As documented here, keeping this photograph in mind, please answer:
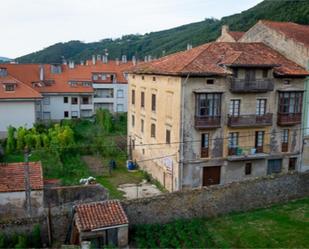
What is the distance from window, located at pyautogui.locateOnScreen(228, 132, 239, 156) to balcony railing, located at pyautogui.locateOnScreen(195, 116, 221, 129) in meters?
1.61

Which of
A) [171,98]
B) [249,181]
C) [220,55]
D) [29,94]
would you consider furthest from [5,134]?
[249,181]

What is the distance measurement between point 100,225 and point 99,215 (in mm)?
794

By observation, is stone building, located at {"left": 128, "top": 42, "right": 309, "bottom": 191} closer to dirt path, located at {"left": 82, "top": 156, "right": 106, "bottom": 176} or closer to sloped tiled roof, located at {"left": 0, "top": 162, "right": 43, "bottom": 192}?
dirt path, located at {"left": 82, "top": 156, "right": 106, "bottom": 176}

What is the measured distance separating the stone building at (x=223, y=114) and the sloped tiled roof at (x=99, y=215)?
8426mm


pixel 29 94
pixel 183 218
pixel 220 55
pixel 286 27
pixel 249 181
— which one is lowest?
pixel 183 218

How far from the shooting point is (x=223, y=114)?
2816cm

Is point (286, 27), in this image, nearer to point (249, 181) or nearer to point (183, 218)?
point (249, 181)

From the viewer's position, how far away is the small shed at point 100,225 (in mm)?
18641

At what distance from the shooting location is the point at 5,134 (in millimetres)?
44250

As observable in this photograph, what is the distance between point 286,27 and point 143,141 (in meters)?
15.6

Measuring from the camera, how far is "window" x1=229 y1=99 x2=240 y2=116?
93.3 feet

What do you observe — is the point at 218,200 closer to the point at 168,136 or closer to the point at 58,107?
the point at 168,136

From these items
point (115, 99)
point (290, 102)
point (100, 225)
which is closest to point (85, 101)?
point (115, 99)

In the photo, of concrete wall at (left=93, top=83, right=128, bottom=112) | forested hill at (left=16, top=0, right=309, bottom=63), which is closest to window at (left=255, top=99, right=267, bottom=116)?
→ concrete wall at (left=93, top=83, right=128, bottom=112)
